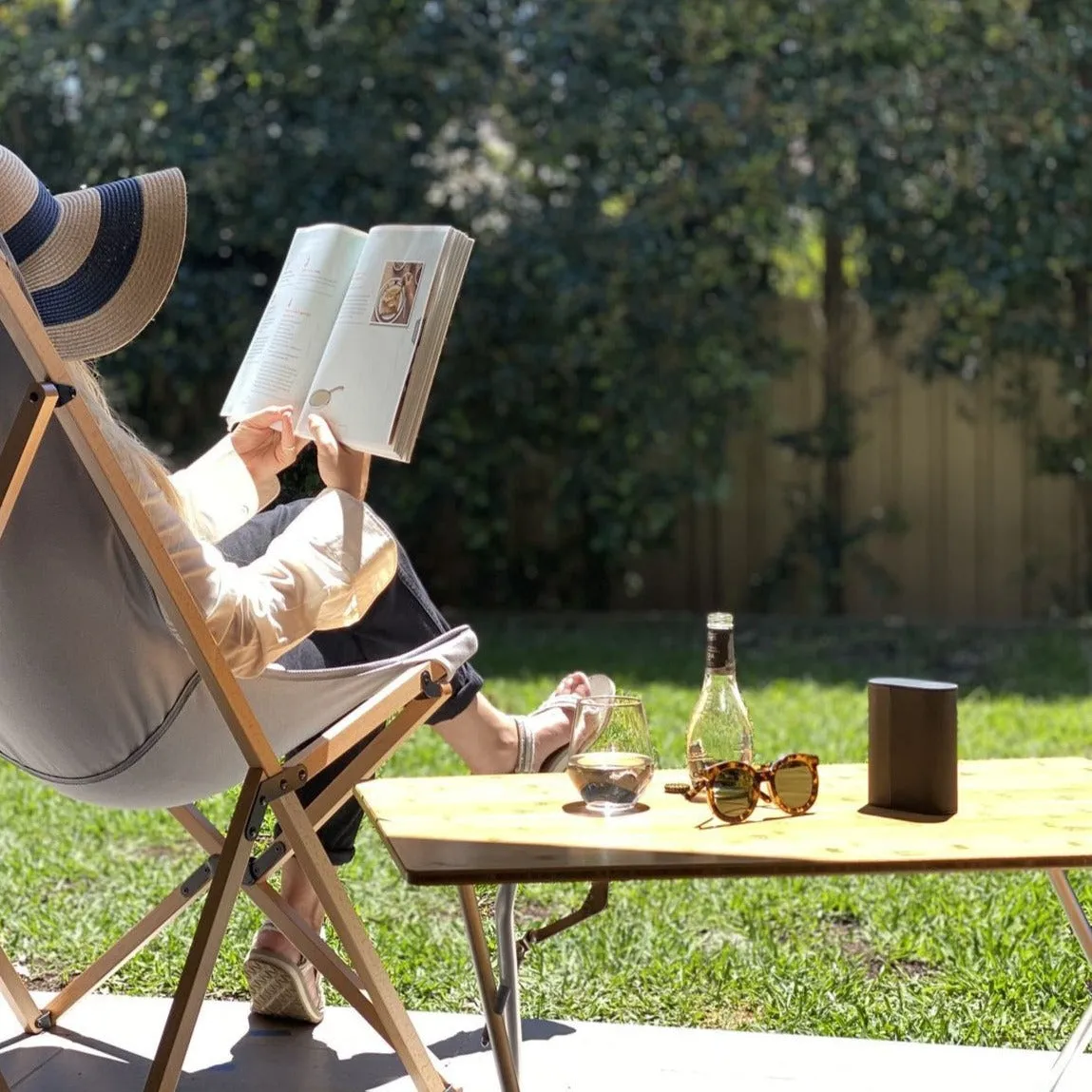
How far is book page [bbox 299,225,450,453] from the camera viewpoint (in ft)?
6.64

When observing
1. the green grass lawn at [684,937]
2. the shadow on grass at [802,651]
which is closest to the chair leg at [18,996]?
the green grass lawn at [684,937]

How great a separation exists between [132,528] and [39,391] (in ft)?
0.58

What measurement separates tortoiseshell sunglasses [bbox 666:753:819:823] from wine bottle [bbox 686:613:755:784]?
0.10m

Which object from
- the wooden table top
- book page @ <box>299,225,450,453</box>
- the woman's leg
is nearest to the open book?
book page @ <box>299,225,450,453</box>

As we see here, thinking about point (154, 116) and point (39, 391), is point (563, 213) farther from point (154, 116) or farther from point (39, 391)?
point (39, 391)

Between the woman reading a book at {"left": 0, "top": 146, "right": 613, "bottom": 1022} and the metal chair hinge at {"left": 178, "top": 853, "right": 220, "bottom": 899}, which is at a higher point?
the woman reading a book at {"left": 0, "top": 146, "right": 613, "bottom": 1022}

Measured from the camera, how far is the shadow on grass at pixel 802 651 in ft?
16.6

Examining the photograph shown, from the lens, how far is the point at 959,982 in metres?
2.44

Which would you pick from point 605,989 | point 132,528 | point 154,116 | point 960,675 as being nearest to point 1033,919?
point 605,989

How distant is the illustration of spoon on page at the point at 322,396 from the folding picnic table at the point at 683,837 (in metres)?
0.51

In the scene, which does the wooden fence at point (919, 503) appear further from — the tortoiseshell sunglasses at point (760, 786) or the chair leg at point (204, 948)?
the chair leg at point (204, 948)

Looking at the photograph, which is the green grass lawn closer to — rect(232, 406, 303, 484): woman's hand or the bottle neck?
the bottle neck

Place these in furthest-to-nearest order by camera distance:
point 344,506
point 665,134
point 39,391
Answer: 1. point 665,134
2. point 344,506
3. point 39,391

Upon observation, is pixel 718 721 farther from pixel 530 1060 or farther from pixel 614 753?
pixel 530 1060
